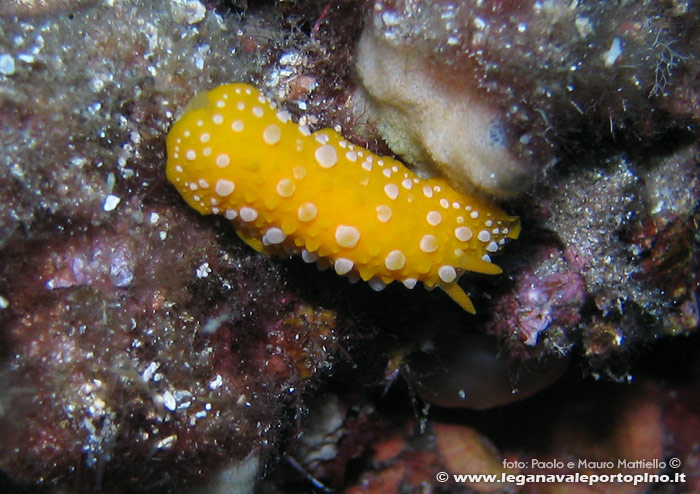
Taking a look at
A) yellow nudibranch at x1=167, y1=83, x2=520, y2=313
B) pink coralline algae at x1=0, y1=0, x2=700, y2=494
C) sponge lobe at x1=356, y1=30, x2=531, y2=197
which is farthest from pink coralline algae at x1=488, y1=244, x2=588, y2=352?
sponge lobe at x1=356, y1=30, x2=531, y2=197

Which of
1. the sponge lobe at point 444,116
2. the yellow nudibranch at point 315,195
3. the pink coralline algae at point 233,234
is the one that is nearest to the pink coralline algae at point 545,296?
the pink coralline algae at point 233,234

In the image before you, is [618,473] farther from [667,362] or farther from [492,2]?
[492,2]

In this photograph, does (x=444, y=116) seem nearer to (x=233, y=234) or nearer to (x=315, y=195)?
(x=315, y=195)

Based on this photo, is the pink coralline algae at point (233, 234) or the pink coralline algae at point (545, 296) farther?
the pink coralline algae at point (545, 296)

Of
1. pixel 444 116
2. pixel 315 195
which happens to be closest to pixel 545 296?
pixel 444 116

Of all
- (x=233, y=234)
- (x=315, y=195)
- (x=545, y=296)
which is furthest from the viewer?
(x=545, y=296)

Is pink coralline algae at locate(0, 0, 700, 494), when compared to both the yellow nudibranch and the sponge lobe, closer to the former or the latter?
the sponge lobe

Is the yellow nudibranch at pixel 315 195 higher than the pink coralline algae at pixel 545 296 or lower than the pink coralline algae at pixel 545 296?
lower

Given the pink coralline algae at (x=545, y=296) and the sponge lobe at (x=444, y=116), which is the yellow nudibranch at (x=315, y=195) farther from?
the pink coralline algae at (x=545, y=296)

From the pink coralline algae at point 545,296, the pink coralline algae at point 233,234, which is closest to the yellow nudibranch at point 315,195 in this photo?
the pink coralline algae at point 233,234
